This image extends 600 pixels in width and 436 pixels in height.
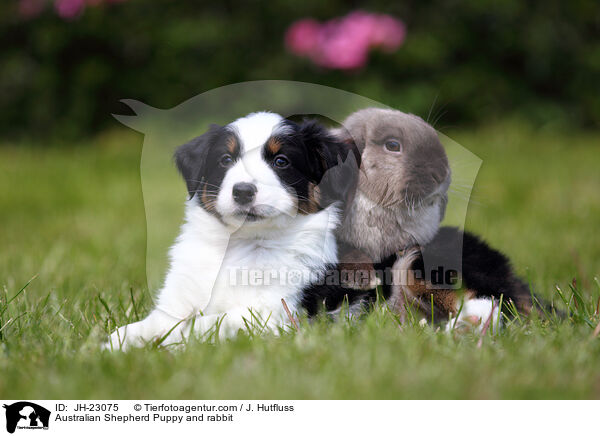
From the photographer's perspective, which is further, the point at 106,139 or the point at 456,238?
the point at 106,139

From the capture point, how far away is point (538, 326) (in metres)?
2.61

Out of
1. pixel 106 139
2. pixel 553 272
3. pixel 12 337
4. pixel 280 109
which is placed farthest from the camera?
pixel 106 139

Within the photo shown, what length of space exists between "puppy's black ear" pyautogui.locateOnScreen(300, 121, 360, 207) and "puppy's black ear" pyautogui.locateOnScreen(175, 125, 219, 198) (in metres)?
0.41

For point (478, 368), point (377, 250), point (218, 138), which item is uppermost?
point (218, 138)

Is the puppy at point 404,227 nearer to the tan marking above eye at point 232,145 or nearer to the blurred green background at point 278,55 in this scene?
the tan marking above eye at point 232,145

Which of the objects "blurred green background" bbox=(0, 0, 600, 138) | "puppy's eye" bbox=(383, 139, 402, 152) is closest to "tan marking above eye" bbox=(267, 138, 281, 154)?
"puppy's eye" bbox=(383, 139, 402, 152)

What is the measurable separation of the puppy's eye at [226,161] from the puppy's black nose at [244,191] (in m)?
0.14

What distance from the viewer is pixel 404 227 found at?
272 cm

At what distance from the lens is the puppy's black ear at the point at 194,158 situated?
270cm

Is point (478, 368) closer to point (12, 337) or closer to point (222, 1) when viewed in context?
point (12, 337)

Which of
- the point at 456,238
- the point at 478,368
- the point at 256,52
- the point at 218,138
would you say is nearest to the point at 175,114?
the point at 218,138

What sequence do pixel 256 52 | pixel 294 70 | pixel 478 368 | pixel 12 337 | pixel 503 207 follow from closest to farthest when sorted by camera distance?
pixel 478 368 → pixel 12 337 → pixel 503 207 → pixel 294 70 → pixel 256 52

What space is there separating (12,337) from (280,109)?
1455mm

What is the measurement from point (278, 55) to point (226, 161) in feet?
17.3
